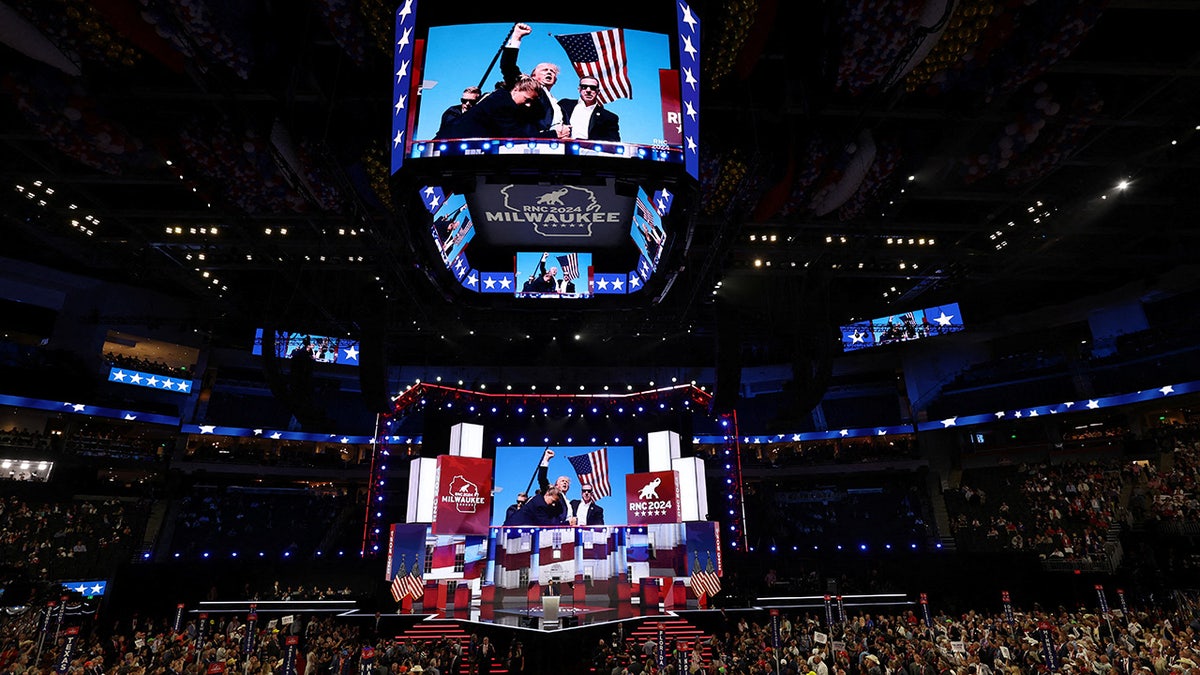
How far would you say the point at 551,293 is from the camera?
9.56 m

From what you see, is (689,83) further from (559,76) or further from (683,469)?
(683,469)

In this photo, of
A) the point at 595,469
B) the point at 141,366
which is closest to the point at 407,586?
the point at 595,469

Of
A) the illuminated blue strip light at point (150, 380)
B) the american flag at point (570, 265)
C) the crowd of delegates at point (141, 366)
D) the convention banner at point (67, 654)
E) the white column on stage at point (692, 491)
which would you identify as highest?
the crowd of delegates at point (141, 366)

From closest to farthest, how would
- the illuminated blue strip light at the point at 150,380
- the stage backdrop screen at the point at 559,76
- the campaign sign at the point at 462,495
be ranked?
the stage backdrop screen at the point at 559,76 < the campaign sign at the point at 462,495 < the illuminated blue strip light at the point at 150,380

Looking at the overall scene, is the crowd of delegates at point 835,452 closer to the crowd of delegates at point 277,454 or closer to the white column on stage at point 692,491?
the white column on stage at point 692,491

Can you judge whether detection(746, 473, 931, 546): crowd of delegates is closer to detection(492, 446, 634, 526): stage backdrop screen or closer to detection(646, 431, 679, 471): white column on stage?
detection(646, 431, 679, 471): white column on stage

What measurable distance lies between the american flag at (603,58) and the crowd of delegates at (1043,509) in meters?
22.9

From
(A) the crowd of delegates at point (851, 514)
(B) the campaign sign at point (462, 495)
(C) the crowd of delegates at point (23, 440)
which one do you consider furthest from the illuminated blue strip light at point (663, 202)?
(C) the crowd of delegates at point (23, 440)

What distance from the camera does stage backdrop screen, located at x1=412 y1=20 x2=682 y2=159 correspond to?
582 cm

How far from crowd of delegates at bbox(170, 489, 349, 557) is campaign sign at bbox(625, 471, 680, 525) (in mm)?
15729

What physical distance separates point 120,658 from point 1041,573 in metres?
26.2

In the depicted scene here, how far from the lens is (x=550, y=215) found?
819cm

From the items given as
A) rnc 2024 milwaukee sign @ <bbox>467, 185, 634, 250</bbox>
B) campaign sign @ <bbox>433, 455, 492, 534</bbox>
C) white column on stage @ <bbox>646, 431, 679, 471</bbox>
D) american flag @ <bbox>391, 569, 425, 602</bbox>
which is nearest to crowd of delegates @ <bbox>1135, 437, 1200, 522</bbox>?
white column on stage @ <bbox>646, 431, 679, 471</bbox>

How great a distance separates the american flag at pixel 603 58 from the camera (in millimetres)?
6078
